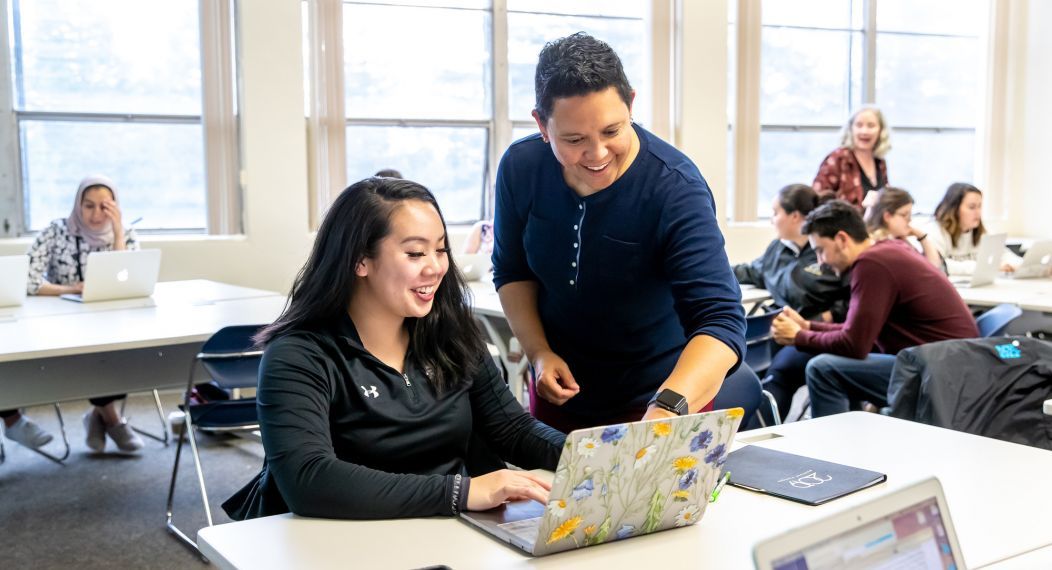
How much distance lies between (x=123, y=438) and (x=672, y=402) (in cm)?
374

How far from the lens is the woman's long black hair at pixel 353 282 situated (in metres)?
1.96

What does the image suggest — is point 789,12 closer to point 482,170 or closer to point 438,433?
point 482,170

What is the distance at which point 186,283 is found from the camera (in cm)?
525

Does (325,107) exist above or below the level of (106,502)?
above

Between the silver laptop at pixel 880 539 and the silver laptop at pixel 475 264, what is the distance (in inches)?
170

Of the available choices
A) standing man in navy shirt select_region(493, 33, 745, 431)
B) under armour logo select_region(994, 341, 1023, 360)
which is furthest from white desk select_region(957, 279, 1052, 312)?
standing man in navy shirt select_region(493, 33, 745, 431)

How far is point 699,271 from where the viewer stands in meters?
2.01

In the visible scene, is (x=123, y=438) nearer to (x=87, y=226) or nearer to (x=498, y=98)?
(x=87, y=226)

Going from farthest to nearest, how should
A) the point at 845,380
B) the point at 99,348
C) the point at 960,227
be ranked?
the point at 960,227
the point at 845,380
the point at 99,348

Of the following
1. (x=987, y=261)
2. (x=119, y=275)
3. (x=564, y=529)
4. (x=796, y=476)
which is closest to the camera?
(x=564, y=529)

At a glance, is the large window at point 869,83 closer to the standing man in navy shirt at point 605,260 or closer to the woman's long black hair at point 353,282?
the standing man in navy shirt at point 605,260

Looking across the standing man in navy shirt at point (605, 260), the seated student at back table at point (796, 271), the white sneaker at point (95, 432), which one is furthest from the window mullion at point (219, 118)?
the standing man in navy shirt at point (605, 260)

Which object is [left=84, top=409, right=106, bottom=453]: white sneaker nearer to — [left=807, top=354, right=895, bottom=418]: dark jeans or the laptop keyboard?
[left=807, top=354, right=895, bottom=418]: dark jeans

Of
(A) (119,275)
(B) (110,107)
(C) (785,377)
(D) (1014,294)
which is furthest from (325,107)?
(D) (1014,294)
